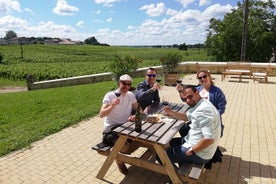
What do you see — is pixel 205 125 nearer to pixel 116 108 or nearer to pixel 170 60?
pixel 116 108

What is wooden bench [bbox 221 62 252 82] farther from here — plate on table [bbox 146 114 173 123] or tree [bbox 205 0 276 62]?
plate on table [bbox 146 114 173 123]

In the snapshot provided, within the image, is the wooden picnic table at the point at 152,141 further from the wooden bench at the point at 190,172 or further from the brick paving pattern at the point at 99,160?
the brick paving pattern at the point at 99,160

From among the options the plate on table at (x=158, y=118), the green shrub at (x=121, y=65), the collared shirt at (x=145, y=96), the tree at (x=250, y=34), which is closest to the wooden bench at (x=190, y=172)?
the plate on table at (x=158, y=118)

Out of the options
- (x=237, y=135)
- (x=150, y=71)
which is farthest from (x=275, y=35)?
(x=150, y=71)

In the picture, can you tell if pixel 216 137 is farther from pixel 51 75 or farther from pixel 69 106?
pixel 51 75

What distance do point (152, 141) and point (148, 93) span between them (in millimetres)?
1746

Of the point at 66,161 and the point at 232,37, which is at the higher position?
the point at 232,37

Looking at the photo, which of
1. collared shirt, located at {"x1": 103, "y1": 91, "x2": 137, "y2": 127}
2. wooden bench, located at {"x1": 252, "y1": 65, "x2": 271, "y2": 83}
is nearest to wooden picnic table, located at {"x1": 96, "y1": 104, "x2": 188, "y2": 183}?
collared shirt, located at {"x1": 103, "y1": 91, "x2": 137, "y2": 127}

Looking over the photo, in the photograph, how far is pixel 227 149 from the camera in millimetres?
5199

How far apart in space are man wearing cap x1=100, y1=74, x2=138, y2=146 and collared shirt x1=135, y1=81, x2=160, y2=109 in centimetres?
53

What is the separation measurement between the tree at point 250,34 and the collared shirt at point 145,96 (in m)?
19.1

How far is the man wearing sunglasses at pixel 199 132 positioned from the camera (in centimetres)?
310

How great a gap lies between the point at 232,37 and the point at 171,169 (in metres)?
21.1

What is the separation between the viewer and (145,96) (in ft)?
16.2
